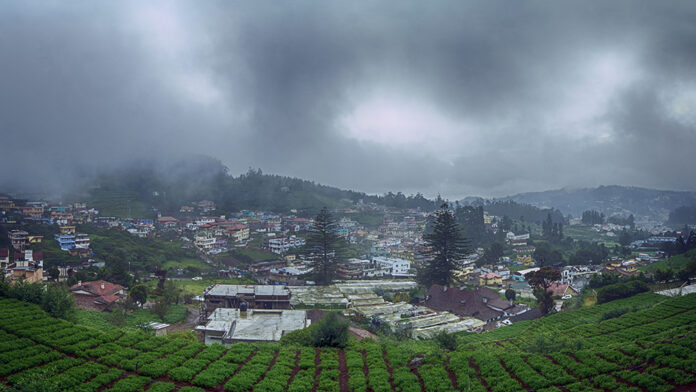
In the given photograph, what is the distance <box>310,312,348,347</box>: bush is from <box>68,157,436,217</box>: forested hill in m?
59.7

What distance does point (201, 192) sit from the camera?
82.6 meters

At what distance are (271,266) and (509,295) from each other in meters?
26.2

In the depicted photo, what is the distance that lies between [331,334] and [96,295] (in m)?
18.2

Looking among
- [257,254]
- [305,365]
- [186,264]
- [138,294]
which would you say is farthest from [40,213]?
[305,365]

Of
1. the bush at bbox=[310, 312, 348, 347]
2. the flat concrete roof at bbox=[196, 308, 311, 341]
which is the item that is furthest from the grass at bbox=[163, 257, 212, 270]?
the bush at bbox=[310, 312, 348, 347]

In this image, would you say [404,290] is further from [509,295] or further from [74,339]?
[74,339]

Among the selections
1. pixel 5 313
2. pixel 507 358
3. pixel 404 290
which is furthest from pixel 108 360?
pixel 404 290

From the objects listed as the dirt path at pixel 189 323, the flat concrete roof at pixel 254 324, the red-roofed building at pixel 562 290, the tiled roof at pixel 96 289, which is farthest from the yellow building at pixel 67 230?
the red-roofed building at pixel 562 290

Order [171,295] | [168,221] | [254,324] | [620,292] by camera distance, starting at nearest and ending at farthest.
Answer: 1. [254,324]
2. [620,292]
3. [171,295]
4. [168,221]

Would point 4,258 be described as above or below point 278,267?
above

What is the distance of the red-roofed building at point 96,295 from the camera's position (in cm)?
2219

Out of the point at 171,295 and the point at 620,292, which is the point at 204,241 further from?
the point at 620,292

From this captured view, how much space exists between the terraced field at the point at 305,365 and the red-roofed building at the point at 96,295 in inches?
435

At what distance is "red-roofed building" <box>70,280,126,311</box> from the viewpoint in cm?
2219
